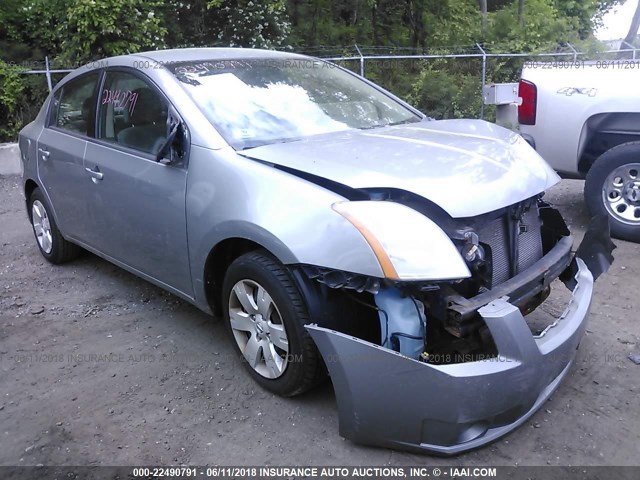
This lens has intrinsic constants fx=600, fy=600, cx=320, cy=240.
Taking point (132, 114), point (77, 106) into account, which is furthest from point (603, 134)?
point (77, 106)

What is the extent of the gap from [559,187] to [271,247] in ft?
18.2

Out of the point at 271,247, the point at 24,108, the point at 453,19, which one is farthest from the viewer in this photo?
the point at 453,19

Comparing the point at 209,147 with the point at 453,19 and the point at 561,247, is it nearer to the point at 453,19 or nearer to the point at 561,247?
the point at 561,247

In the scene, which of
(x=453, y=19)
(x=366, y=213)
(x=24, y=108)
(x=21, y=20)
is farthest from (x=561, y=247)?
(x=453, y=19)

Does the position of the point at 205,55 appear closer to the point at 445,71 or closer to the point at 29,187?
the point at 29,187

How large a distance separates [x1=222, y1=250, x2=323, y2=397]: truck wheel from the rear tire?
96.9 inches

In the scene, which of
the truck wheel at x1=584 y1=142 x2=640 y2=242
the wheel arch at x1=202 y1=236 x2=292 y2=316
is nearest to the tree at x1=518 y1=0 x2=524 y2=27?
the truck wheel at x1=584 y1=142 x2=640 y2=242

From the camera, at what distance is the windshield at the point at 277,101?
3.38 metres

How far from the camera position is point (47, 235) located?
5.19 metres

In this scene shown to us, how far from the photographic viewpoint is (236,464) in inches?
105

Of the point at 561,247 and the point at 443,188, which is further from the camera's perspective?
the point at 561,247

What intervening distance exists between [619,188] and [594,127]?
23.5 inches

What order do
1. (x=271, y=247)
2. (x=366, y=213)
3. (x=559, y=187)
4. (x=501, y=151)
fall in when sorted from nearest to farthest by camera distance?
1. (x=366, y=213)
2. (x=271, y=247)
3. (x=501, y=151)
4. (x=559, y=187)

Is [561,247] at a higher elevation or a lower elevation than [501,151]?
lower
